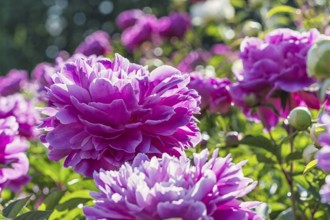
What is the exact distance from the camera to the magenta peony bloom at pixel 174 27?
2.96 m

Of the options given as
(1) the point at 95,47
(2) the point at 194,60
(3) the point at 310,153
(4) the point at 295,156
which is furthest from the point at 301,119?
(1) the point at 95,47

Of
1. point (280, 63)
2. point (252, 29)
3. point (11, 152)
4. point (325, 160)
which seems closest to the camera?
point (325, 160)

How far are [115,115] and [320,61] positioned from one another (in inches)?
12.8

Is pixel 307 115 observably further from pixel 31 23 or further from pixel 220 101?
pixel 31 23

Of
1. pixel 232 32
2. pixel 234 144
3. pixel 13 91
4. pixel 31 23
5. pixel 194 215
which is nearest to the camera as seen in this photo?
pixel 194 215

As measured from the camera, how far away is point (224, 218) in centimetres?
82

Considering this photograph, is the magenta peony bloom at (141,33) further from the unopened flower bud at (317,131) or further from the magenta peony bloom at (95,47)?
the unopened flower bud at (317,131)

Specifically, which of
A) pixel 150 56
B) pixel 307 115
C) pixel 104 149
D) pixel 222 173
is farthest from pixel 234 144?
pixel 150 56

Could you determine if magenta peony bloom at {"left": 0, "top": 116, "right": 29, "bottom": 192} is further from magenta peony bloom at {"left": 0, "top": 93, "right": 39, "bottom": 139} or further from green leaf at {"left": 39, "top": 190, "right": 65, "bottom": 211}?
magenta peony bloom at {"left": 0, "top": 93, "right": 39, "bottom": 139}

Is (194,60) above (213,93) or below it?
below

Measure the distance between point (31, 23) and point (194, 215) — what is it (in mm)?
11587

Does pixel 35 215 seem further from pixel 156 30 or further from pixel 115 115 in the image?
pixel 156 30

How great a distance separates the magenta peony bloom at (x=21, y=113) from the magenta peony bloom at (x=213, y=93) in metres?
0.42

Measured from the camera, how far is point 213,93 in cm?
150
